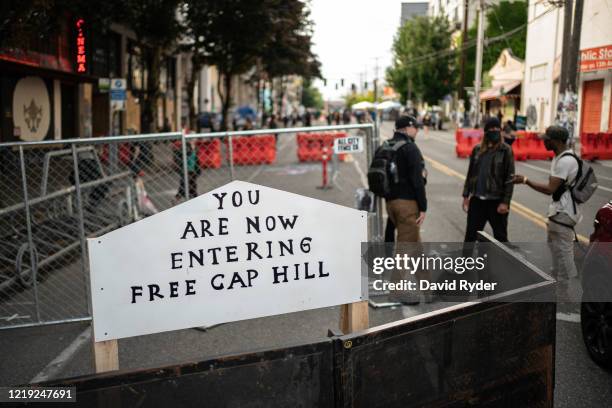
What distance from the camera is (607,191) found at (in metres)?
15.1

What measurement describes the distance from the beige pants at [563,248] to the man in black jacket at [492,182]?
0.57 meters

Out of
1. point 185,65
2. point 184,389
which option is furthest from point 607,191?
point 185,65

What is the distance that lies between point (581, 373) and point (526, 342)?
1.92 meters

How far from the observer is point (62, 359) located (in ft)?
17.7

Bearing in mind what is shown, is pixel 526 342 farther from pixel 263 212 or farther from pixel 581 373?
pixel 581 373

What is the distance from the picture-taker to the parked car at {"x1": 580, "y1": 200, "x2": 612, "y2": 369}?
15.8 feet

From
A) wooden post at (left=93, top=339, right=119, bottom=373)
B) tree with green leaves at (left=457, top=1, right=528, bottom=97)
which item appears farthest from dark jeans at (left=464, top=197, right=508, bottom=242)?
tree with green leaves at (left=457, top=1, right=528, bottom=97)

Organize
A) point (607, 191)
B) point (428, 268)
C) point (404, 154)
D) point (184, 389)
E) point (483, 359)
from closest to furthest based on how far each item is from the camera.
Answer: point (184, 389) → point (483, 359) → point (404, 154) → point (428, 268) → point (607, 191)

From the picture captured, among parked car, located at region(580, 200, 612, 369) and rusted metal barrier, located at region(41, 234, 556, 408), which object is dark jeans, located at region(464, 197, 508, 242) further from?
rusted metal barrier, located at region(41, 234, 556, 408)

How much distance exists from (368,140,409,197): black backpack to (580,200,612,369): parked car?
2.06m

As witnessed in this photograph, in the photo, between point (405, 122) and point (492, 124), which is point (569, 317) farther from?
point (405, 122)

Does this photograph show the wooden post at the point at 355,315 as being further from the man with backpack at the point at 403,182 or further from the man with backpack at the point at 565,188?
the man with backpack at the point at 565,188

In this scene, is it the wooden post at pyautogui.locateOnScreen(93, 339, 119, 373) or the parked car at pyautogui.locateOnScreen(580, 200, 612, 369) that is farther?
the parked car at pyautogui.locateOnScreen(580, 200, 612, 369)

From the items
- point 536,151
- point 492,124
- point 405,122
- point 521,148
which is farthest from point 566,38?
point 405,122
